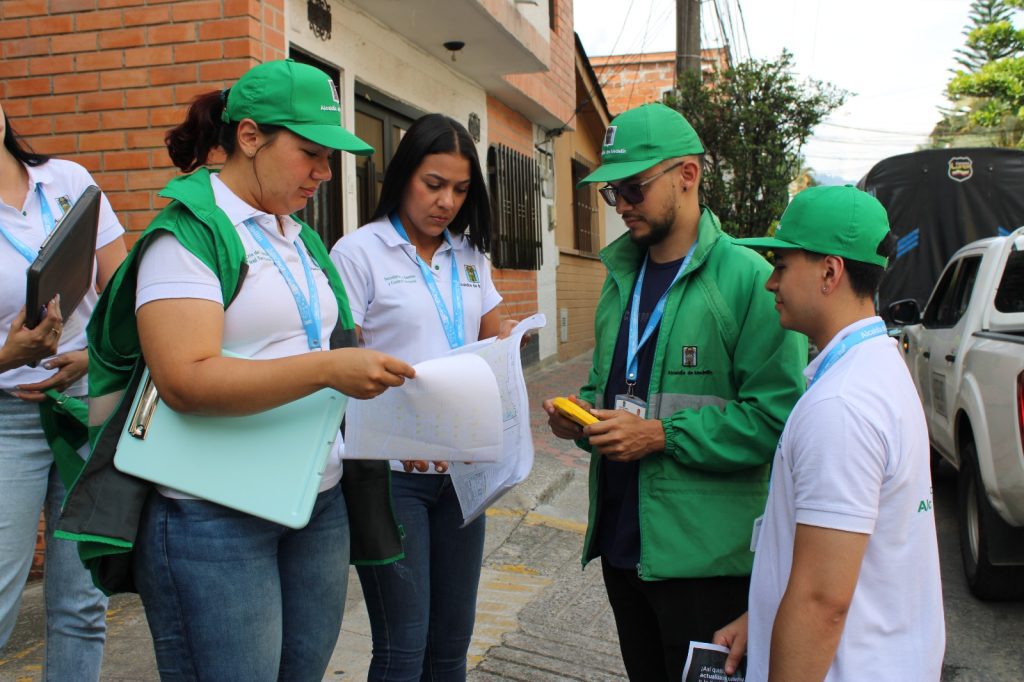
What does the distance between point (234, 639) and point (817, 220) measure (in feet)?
4.88

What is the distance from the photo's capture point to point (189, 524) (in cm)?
187

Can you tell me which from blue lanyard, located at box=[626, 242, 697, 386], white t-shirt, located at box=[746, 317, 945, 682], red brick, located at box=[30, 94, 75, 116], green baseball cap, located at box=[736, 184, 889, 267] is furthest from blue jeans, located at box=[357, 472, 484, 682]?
red brick, located at box=[30, 94, 75, 116]

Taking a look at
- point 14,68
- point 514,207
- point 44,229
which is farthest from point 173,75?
point 514,207

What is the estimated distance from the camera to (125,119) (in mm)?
4973

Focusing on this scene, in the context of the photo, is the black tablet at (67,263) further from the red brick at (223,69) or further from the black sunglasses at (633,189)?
the red brick at (223,69)

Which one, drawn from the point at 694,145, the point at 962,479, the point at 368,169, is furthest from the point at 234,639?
the point at 368,169

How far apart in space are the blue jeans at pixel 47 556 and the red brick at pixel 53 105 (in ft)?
10.2

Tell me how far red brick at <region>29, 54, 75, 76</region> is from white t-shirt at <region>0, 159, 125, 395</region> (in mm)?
2668

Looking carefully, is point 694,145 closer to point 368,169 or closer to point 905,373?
point 905,373

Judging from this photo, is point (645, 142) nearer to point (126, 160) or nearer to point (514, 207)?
point (126, 160)

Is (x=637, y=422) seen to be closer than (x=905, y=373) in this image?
No

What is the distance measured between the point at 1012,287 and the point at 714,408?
4.37 m

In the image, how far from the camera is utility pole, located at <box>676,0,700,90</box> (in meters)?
12.6

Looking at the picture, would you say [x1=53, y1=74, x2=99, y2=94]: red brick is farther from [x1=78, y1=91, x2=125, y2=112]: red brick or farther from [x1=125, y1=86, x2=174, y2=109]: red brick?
[x1=125, y1=86, x2=174, y2=109]: red brick
